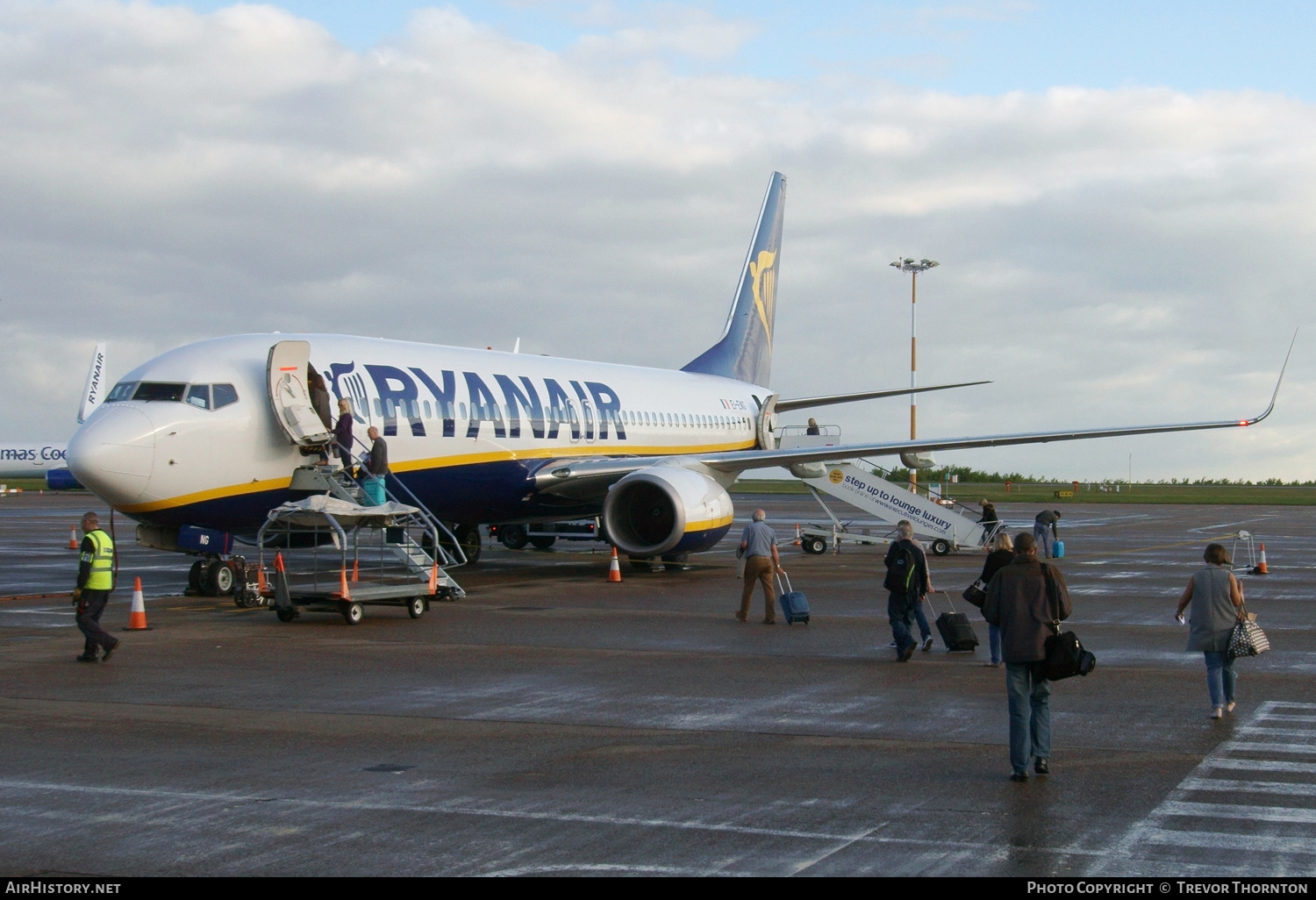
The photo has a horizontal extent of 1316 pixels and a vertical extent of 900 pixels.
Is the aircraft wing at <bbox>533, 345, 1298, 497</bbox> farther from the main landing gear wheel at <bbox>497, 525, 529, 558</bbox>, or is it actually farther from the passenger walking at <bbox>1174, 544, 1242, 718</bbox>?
the passenger walking at <bbox>1174, 544, 1242, 718</bbox>

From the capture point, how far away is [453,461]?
23250mm

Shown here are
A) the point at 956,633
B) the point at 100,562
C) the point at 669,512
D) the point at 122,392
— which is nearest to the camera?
the point at 100,562

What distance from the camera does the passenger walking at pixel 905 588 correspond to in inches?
566

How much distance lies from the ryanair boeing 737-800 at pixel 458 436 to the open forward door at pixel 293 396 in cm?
2

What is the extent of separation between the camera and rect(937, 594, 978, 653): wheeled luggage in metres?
15.1

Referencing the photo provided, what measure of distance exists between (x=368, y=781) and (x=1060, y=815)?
4.43 meters

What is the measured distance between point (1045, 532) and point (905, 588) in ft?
54.3

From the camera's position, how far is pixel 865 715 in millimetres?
11188

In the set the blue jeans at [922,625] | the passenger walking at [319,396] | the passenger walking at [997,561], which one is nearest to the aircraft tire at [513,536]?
the passenger walking at [319,396]

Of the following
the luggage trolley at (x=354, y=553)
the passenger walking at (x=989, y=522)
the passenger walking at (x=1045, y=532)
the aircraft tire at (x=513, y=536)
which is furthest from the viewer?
the aircraft tire at (x=513, y=536)

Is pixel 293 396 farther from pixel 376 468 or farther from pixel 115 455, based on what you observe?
pixel 115 455

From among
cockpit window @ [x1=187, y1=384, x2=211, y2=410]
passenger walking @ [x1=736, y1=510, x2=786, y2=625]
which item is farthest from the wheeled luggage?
cockpit window @ [x1=187, y1=384, x2=211, y2=410]

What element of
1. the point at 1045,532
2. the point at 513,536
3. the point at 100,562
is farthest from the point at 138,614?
the point at 1045,532

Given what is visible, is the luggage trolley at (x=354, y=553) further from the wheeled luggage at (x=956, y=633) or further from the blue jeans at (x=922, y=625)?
the wheeled luggage at (x=956, y=633)
